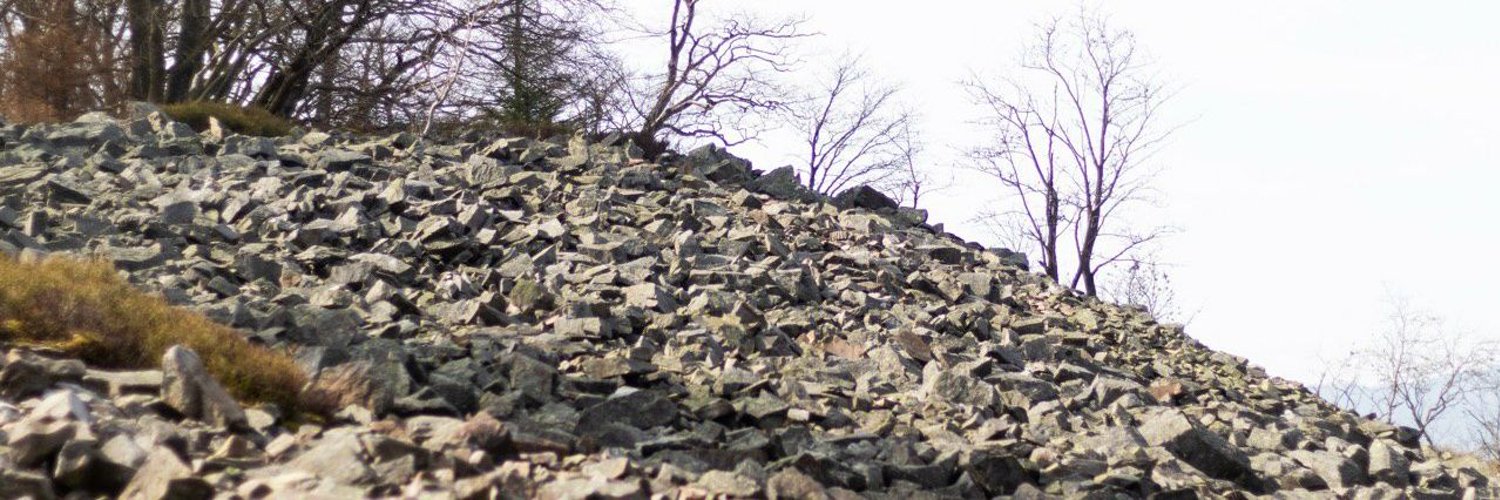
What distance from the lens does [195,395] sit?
5066 mm

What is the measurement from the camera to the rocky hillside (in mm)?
4930

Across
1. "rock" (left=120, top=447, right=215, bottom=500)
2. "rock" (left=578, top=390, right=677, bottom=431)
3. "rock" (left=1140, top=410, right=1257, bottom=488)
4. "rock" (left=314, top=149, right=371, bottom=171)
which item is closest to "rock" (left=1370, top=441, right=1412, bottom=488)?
"rock" (left=1140, top=410, right=1257, bottom=488)

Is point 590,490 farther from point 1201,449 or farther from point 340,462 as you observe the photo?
point 1201,449

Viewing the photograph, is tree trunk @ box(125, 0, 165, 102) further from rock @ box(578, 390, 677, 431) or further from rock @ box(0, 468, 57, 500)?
rock @ box(0, 468, 57, 500)

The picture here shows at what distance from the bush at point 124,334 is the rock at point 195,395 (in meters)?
0.46

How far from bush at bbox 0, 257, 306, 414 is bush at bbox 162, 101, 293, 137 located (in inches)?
341

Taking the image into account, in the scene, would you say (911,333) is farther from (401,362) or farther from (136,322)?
(136,322)

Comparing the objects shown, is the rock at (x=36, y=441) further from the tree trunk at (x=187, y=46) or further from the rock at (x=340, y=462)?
the tree trunk at (x=187, y=46)

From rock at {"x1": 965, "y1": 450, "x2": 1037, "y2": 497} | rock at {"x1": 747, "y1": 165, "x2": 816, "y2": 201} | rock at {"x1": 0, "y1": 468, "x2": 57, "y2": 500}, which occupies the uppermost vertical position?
rock at {"x1": 747, "y1": 165, "x2": 816, "y2": 201}

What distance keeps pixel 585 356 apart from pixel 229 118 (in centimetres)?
911

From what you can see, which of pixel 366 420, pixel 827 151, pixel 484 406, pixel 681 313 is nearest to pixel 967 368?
pixel 681 313

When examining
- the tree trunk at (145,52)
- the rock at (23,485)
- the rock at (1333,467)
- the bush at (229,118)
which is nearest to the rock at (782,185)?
the bush at (229,118)

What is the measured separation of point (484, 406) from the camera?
20.8ft

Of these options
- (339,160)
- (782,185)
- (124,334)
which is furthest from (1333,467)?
(339,160)
